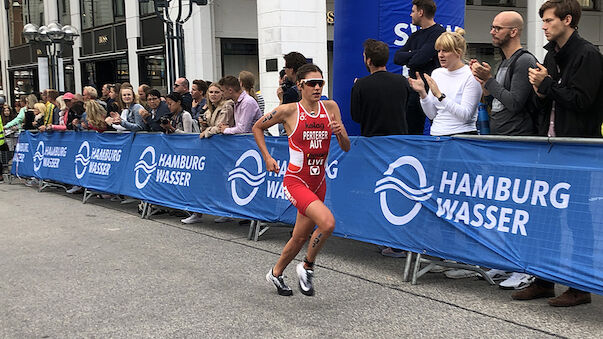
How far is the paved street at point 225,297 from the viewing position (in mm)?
4914

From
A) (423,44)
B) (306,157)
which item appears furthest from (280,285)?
(423,44)

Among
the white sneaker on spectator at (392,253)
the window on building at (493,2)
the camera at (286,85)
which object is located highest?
the window on building at (493,2)

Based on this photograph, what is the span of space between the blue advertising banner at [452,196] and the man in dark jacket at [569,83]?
0.34 metres

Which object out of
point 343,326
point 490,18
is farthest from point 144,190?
point 490,18

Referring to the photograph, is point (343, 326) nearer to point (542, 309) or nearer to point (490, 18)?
point (542, 309)

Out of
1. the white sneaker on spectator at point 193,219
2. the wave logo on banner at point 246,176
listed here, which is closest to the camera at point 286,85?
the wave logo on banner at point 246,176

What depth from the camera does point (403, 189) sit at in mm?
6371

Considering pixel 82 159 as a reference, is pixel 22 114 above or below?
above

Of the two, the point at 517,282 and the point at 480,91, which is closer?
the point at 517,282

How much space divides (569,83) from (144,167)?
22.8 ft

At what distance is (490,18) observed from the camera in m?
27.0

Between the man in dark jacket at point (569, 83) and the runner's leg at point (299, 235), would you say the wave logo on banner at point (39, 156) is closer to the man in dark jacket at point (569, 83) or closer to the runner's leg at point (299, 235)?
the runner's leg at point (299, 235)

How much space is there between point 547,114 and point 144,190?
659 centimetres

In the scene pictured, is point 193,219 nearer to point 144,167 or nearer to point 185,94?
point 144,167
